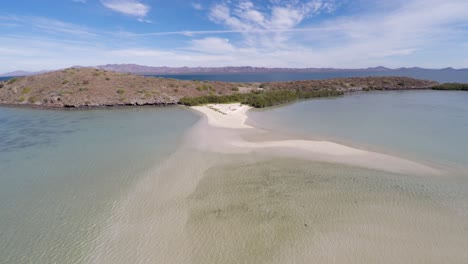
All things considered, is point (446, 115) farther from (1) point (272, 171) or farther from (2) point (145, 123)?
(2) point (145, 123)

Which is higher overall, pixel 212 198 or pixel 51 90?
pixel 51 90

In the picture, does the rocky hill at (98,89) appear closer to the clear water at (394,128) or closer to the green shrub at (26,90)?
the green shrub at (26,90)

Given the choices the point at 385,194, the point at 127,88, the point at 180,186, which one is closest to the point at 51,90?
the point at 127,88

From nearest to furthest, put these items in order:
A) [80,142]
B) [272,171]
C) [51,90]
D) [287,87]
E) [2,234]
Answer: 1. [2,234]
2. [272,171]
3. [80,142]
4. [51,90]
5. [287,87]

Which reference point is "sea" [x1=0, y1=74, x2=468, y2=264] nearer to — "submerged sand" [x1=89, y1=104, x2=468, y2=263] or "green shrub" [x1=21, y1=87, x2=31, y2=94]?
"submerged sand" [x1=89, y1=104, x2=468, y2=263]

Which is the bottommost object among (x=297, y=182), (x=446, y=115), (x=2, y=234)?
(x=2, y=234)

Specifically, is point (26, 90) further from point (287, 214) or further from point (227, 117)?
point (287, 214)

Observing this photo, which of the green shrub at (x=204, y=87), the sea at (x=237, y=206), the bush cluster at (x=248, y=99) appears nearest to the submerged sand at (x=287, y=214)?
the sea at (x=237, y=206)
